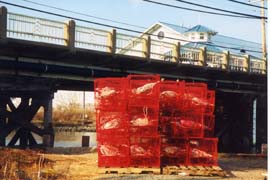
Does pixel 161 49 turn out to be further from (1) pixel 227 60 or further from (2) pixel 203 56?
(1) pixel 227 60

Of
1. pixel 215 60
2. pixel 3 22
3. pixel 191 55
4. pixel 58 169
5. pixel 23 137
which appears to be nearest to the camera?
pixel 58 169

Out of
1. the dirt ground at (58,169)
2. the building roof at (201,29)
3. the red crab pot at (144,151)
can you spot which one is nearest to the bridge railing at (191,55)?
the dirt ground at (58,169)

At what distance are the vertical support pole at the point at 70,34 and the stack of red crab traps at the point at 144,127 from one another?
6.55 meters

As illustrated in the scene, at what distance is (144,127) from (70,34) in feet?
26.8

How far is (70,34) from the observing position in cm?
2181

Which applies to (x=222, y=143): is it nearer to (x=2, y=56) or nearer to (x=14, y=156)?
(x=2, y=56)

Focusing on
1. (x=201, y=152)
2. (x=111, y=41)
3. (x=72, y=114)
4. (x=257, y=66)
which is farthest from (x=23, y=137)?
(x=72, y=114)

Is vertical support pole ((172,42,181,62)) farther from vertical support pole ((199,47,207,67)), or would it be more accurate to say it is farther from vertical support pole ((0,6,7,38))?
vertical support pole ((0,6,7,38))

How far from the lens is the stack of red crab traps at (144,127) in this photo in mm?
15312

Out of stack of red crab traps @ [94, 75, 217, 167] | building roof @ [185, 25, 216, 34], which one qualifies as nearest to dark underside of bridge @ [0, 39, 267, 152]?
stack of red crab traps @ [94, 75, 217, 167]

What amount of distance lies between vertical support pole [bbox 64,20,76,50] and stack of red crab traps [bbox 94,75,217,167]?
258 inches

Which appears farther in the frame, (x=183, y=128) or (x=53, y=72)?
(x=53, y=72)

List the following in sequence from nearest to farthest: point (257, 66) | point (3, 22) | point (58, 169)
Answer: point (58, 169)
point (3, 22)
point (257, 66)

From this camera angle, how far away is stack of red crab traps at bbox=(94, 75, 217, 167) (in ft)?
50.2
